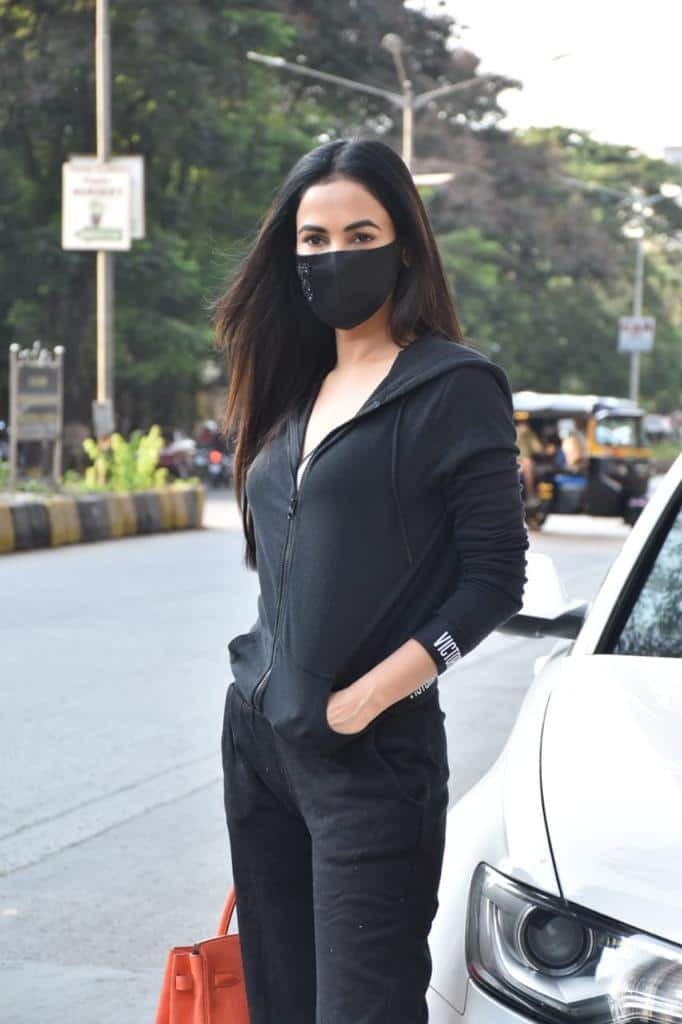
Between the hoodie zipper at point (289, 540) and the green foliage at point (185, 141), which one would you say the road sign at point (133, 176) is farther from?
the hoodie zipper at point (289, 540)

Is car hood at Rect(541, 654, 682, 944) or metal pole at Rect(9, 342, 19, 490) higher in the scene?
car hood at Rect(541, 654, 682, 944)

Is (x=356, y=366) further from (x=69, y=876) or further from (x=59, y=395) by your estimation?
(x=59, y=395)

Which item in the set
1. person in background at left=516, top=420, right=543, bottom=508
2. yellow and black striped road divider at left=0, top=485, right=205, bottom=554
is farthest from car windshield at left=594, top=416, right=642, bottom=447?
yellow and black striped road divider at left=0, top=485, right=205, bottom=554

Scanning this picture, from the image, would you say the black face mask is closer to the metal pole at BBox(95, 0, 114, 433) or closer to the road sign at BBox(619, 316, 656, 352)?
the metal pole at BBox(95, 0, 114, 433)

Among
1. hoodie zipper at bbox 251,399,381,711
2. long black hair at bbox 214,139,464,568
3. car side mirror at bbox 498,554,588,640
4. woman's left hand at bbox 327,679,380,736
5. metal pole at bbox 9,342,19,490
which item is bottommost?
metal pole at bbox 9,342,19,490

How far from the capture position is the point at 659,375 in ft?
217

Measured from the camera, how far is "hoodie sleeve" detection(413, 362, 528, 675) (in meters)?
2.19

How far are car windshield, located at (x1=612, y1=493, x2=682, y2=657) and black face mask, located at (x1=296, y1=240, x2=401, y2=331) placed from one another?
102cm

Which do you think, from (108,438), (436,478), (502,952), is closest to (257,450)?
(436,478)

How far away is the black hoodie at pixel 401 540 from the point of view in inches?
86.7

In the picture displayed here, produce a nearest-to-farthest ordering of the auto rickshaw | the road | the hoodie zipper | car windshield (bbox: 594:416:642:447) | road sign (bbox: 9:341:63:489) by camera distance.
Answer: the hoodie zipper
the road
road sign (bbox: 9:341:63:489)
the auto rickshaw
car windshield (bbox: 594:416:642:447)

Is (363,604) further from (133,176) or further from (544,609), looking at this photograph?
(133,176)

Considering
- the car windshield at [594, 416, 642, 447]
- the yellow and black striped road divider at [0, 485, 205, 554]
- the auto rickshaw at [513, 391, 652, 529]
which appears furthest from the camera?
the car windshield at [594, 416, 642, 447]

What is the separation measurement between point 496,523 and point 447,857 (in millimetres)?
524
